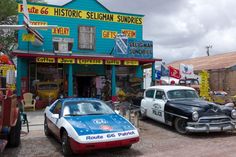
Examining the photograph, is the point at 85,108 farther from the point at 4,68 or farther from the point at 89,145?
the point at 4,68

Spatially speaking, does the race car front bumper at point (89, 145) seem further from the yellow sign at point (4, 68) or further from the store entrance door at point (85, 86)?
the store entrance door at point (85, 86)

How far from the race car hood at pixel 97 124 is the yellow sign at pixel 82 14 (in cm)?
1288

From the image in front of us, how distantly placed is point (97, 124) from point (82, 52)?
12909 millimetres

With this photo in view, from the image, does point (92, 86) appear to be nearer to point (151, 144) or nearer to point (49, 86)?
point (49, 86)

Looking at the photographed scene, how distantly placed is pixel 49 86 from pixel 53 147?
1030 centimetres

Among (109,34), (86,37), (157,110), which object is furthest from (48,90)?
(157,110)

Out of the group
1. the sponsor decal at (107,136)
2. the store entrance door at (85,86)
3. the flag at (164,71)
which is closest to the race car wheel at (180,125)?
the sponsor decal at (107,136)

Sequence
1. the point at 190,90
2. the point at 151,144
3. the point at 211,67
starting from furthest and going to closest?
1. the point at 211,67
2. the point at 190,90
3. the point at 151,144

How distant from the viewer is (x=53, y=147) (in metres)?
8.84

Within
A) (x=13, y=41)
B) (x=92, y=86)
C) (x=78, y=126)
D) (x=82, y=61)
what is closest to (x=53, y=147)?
(x=78, y=126)

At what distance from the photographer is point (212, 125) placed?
32.1 ft

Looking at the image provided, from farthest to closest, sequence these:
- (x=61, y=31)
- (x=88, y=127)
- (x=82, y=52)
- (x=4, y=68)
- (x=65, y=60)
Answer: (x=82, y=52)
(x=61, y=31)
(x=65, y=60)
(x=4, y=68)
(x=88, y=127)

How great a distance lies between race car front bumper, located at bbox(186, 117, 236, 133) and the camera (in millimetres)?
9648

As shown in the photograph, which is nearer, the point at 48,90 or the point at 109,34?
the point at 48,90
